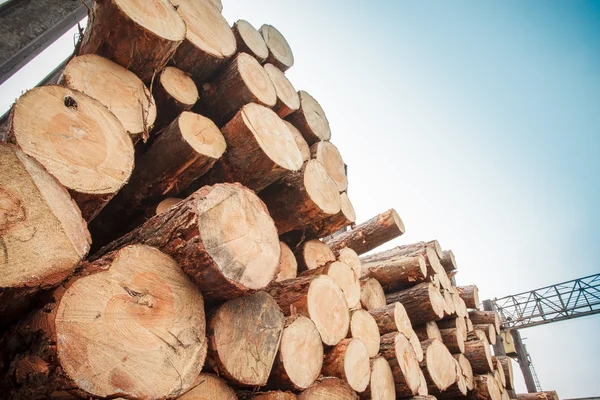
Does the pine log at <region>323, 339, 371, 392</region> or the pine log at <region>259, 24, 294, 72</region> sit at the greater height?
the pine log at <region>259, 24, 294, 72</region>

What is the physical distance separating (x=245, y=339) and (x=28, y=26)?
2.40 m

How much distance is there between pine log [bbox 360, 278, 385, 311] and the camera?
3241mm

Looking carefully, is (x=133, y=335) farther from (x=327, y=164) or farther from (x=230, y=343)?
(x=327, y=164)

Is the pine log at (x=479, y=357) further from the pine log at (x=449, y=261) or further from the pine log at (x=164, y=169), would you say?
the pine log at (x=164, y=169)

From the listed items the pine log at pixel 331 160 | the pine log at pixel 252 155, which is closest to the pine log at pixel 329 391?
the pine log at pixel 252 155

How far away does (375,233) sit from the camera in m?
3.55

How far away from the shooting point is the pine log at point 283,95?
8.87 ft

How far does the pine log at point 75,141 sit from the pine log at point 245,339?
70cm

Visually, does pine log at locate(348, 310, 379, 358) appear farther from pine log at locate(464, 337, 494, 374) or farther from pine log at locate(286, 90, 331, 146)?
pine log at locate(464, 337, 494, 374)

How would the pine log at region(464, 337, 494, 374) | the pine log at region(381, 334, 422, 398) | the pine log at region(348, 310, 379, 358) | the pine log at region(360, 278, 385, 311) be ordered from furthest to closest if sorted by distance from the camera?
the pine log at region(464, 337, 494, 374), the pine log at region(360, 278, 385, 311), the pine log at region(381, 334, 422, 398), the pine log at region(348, 310, 379, 358)

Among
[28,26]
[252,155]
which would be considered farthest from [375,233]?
[28,26]

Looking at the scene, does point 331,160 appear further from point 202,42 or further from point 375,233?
point 202,42

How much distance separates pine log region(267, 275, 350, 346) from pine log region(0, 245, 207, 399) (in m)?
0.75

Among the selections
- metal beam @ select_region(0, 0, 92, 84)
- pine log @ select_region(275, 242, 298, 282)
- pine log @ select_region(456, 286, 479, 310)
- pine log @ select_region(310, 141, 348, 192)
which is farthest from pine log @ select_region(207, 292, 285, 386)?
pine log @ select_region(456, 286, 479, 310)
